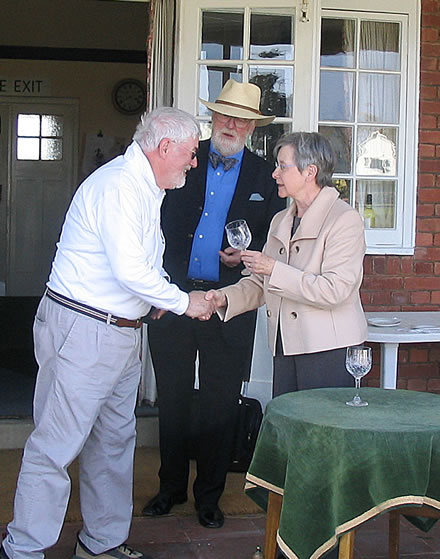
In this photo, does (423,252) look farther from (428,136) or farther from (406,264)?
(428,136)

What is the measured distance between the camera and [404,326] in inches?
177

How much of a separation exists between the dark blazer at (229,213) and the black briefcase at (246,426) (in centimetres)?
46

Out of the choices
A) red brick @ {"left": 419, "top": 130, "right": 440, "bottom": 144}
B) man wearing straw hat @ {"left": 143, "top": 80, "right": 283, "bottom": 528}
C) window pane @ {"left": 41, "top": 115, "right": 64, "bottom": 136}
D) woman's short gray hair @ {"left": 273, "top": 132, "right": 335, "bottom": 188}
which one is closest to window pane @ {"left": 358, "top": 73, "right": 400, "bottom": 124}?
red brick @ {"left": 419, "top": 130, "right": 440, "bottom": 144}

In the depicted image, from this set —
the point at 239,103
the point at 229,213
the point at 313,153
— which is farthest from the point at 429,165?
the point at 313,153

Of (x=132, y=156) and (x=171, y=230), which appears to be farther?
(x=171, y=230)

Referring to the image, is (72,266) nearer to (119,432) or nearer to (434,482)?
(119,432)

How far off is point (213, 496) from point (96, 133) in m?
7.56

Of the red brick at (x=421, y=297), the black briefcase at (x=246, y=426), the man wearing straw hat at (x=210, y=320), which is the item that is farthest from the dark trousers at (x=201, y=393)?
the red brick at (x=421, y=297)

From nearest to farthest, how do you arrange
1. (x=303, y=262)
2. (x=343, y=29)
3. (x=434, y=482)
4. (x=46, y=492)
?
(x=434, y=482), (x=46, y=492), (x=303, y=262), (x=343, y=29)

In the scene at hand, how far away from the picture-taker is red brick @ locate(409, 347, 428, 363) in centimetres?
516

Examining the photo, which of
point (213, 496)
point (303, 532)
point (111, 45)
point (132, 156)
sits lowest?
point (213, 496)

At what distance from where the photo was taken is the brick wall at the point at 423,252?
5.03m

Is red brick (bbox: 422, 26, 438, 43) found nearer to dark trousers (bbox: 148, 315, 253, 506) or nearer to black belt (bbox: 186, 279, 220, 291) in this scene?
black belt (bbox: 186, 279, 220, 291)

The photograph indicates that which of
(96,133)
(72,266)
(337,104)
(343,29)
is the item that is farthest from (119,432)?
(96,133)
